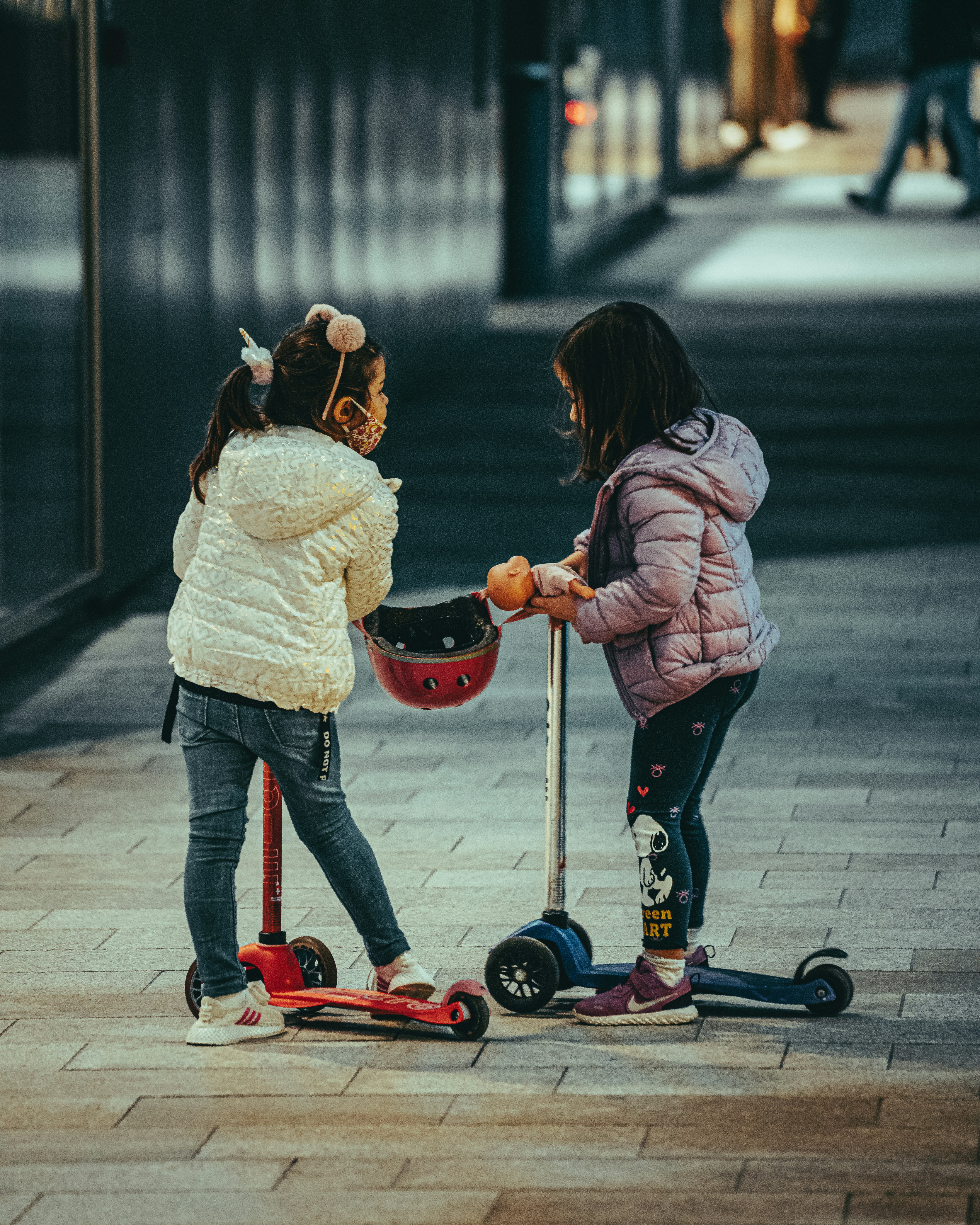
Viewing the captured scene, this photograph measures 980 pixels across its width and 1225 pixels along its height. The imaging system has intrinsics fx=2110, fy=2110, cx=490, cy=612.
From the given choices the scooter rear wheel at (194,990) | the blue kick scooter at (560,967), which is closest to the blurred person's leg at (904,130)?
the blue kick scooter at (560,967)

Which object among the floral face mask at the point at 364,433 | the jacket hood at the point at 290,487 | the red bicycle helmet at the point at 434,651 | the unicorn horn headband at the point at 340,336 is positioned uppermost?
the unicorn horn headband at the point at 340,336

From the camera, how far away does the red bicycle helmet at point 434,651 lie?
14.2 ft

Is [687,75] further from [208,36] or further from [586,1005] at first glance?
[586,1005]

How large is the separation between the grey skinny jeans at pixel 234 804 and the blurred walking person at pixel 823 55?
28208mm

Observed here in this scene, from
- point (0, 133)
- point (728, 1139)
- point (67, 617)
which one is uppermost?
point (0, 133)

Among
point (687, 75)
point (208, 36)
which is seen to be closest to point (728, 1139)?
point (208, 36)

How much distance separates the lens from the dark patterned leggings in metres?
4.40

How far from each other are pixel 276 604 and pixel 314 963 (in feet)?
2.94

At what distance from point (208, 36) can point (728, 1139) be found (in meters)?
8.13

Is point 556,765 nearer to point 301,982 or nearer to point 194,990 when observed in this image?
point 301,982

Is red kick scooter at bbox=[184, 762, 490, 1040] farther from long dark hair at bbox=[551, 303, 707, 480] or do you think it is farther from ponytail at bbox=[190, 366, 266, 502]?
long dark hair at bbox=[551, 303, 707, 480]

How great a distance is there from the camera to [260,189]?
457 inches

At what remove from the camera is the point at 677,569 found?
424 cm

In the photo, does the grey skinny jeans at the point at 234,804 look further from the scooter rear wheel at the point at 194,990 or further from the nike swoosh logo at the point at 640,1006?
the nike swoosh logo at the point at 640,1006
